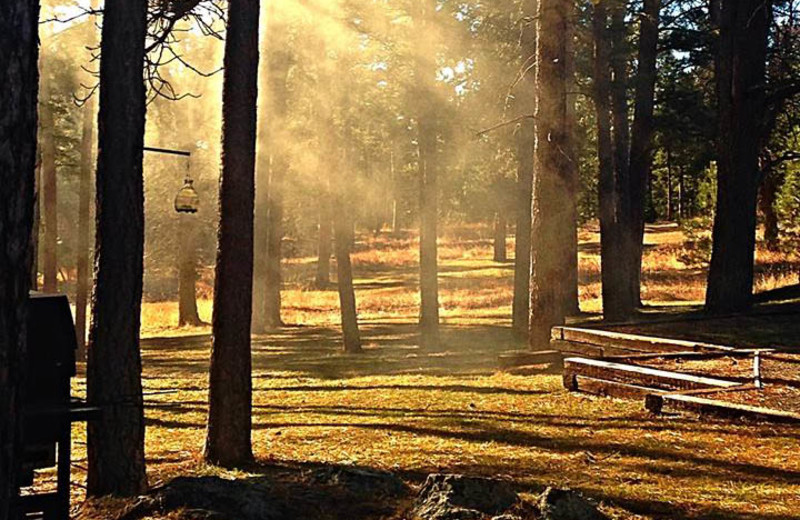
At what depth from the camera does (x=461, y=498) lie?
5.61m

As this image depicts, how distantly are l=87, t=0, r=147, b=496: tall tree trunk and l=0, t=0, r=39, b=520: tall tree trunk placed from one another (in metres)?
3.54

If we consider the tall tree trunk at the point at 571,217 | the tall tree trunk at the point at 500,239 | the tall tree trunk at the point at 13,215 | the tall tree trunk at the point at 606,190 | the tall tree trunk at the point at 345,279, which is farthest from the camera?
the tall tree trunk at the point at 500,239

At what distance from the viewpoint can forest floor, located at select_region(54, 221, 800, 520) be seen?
254 inches

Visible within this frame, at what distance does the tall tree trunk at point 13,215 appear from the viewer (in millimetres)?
2893

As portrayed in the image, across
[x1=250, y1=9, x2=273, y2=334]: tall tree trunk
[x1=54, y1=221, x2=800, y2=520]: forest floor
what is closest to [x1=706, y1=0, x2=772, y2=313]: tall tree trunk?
[x1=54, y1=221, x2=800, y2=520]: forest floor

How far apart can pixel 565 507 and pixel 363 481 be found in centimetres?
164

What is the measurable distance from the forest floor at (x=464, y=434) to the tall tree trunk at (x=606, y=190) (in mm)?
2698

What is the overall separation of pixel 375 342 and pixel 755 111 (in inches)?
406

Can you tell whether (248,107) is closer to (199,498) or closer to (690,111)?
(199,498)

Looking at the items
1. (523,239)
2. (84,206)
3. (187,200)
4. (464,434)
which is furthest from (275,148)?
(464,434)

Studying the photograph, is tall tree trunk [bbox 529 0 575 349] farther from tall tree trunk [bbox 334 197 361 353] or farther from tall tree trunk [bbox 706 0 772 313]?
tall tree trunk [bbox 334 197 361 353]

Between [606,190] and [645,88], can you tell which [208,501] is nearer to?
[606,190]

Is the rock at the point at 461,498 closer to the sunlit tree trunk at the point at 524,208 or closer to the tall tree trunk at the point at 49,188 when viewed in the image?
the sunlit tree trunk at the point at 524,208

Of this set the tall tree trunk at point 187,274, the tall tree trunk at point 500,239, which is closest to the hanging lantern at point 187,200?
the tall tree trunk at point 187,274
